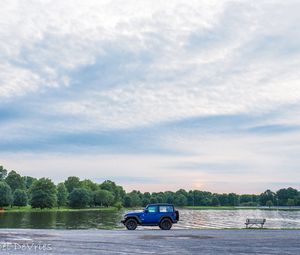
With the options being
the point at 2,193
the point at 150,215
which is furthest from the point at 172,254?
the point at 2,193

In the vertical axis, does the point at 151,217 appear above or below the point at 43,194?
below

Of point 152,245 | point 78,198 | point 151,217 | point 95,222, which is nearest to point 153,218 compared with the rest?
point 151,217

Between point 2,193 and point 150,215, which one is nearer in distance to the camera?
point 150,215

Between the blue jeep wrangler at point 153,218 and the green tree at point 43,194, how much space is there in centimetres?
11877

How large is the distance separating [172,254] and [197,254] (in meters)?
1.16

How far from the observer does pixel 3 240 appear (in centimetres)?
2620

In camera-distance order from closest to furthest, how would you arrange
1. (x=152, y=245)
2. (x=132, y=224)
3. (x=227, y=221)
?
(x=152, y=245)
(x=132, y=224)
(x=227, y=221)

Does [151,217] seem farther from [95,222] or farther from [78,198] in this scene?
[78,198]

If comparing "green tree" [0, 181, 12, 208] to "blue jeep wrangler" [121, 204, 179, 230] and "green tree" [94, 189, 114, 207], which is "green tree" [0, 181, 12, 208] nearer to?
"green tree" [94, 189, 114, 207]

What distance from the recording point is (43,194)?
150250 mm

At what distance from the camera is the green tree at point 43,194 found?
150 metres

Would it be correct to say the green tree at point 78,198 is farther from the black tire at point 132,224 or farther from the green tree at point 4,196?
the black tire at point 132,224

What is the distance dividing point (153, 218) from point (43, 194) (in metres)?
120

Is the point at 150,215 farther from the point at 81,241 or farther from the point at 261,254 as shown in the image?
the point at 261,254
